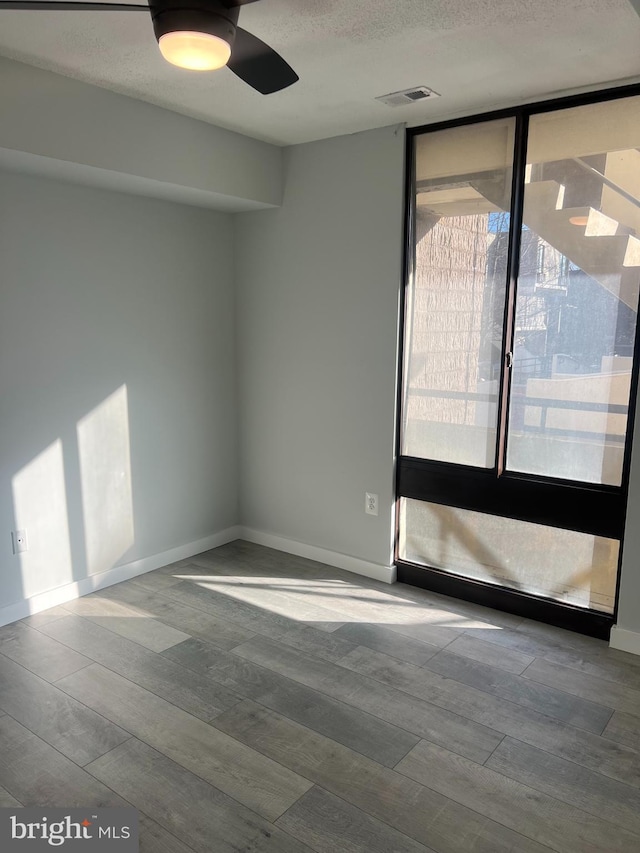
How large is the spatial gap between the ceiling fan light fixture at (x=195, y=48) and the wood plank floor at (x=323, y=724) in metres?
2.17

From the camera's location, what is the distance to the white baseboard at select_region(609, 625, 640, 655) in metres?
2.82

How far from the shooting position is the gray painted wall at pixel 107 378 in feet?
10.0

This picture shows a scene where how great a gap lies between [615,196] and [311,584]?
2437 millimetres

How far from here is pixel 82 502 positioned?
3396 millimetres

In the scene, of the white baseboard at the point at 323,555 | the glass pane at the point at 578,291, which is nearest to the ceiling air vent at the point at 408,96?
the glass pane at the point at 578,291

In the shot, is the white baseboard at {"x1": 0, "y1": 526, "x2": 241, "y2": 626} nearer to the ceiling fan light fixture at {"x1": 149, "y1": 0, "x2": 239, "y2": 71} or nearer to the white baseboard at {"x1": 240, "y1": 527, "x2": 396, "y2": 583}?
the white baseboard at {"x1": 240, "y1": 527, "x2": 396, "y2": 583}

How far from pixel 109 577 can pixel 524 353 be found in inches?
98.6

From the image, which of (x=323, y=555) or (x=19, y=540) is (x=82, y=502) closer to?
(x=19, y=540)

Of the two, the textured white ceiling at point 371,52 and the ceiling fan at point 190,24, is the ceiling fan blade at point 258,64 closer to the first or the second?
the ceiling fan at point 190,24

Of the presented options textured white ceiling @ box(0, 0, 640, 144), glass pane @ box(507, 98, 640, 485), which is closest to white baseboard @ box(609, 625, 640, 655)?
glass pane @ box(507, 98, 640, 485)

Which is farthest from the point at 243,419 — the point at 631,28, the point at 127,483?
the point at 631,28

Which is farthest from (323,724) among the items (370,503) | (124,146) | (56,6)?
(124,146)

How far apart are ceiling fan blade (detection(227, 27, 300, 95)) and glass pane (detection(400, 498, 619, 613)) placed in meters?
2.22

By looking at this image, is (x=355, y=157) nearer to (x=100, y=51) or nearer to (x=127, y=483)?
(x=100, y=51)
